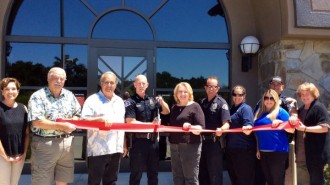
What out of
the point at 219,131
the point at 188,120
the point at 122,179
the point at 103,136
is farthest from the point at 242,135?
the point at 122,179

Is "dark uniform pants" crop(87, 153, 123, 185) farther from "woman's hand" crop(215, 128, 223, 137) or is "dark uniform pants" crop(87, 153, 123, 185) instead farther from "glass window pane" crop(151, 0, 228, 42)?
"glass window pane" crop(151, 0, 228, 42)

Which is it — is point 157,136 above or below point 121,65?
below

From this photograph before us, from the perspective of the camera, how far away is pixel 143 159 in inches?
191

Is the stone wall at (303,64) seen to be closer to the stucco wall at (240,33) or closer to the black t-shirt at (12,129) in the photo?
the stucco wall at (240,33)

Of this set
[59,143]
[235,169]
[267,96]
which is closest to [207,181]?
[235,169]

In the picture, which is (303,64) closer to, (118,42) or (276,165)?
(276,165)

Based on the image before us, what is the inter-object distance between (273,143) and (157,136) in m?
1.53

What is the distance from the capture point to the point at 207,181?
5371 mm

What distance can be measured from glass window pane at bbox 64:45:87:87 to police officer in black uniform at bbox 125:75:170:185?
2619 mm

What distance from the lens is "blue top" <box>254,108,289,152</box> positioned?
4.81 metres

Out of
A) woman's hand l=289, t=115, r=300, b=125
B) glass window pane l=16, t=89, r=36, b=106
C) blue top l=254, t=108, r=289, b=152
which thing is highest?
glass window pane l=16, t=89, r=36, b=106

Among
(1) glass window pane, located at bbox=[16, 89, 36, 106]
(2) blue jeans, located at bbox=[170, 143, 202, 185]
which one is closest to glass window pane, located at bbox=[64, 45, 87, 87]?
(1) glass window pane, located at bbox=[16, 89, 36, 106]

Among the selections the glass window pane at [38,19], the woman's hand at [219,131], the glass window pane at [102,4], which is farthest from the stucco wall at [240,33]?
the glass window pane at [38,19]

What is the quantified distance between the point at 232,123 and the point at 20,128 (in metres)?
2.78
